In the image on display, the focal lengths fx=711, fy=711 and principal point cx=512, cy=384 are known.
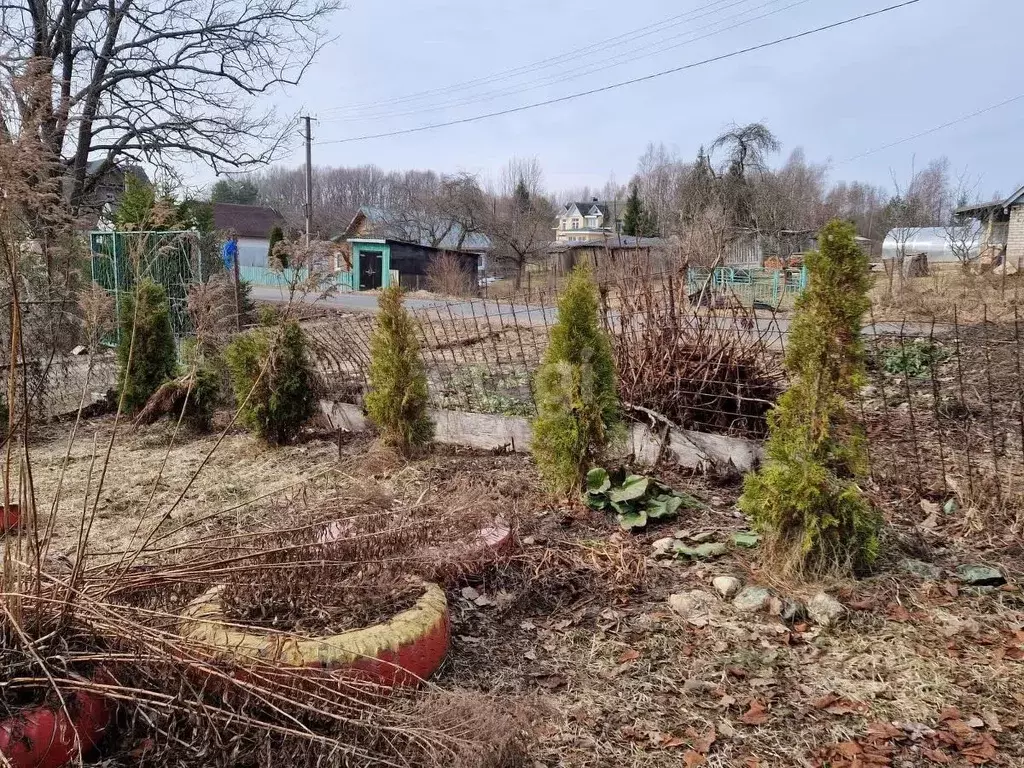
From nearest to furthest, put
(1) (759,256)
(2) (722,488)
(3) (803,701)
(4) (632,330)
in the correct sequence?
(3) (803,701)
(2) (722,488)
(4) (632,330)
(1) (759,256)

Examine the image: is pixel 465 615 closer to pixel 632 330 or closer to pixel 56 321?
pixel 632 330

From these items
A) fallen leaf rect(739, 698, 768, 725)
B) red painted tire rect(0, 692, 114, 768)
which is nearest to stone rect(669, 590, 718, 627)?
fallen leaf rect(739, 698, 768, 725)

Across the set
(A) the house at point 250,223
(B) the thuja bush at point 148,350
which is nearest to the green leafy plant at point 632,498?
(B) the thuja bush at point 148,350

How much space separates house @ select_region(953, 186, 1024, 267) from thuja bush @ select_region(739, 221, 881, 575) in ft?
74.3

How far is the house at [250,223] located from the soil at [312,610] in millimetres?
52146

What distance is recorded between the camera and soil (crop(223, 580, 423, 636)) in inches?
109

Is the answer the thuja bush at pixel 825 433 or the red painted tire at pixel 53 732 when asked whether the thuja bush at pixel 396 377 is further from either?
the red painted tire at pixel 53 732

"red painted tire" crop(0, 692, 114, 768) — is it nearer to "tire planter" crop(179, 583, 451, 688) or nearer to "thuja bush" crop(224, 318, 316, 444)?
"tire planter" crop(179, 583, 451, 688)

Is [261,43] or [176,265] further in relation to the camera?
[261,43]

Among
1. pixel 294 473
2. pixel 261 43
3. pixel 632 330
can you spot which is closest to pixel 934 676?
pixel 632 330

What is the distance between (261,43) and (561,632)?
2103cm

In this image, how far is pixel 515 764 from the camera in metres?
2.31

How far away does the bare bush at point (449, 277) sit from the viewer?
1073 inches

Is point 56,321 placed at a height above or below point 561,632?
above
